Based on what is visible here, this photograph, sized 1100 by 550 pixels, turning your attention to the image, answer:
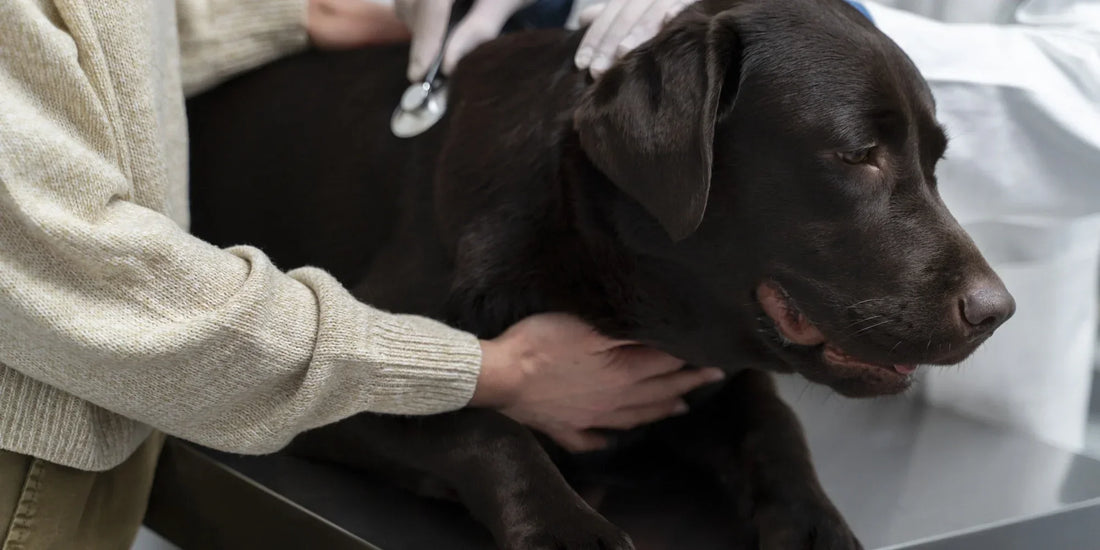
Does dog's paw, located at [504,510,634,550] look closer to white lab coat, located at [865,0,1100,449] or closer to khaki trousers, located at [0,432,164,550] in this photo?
khaki trousers, located at [0,432,164,550]

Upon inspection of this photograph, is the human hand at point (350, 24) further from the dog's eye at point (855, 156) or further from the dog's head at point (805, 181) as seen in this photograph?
the dog's eye at point (855, 156)

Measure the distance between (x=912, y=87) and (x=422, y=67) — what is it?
60 cm

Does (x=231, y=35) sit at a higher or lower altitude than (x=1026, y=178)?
higher

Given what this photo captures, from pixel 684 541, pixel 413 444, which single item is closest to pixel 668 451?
pixel 684 541

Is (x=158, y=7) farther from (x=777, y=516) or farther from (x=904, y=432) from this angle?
(x=904, y=432)

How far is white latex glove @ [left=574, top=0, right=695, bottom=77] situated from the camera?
45.0 inches

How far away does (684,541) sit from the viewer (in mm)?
1043

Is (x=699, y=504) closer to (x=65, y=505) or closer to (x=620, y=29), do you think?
(x=620, y=29)

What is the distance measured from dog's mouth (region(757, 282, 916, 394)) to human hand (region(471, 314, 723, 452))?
161mm

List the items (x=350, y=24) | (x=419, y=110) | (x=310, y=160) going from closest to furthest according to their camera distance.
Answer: (x=419, y=110) < (x=310, y=160) < (x=350, y=24)

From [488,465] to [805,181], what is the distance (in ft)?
1.34

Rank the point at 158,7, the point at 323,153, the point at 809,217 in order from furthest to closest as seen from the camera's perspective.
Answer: the point at 323,153 → the point at 158,7 → the point at 809,217

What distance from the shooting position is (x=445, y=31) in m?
1.36

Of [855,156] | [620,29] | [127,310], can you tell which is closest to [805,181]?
[855,156]
